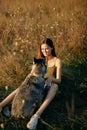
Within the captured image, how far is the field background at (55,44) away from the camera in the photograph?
15.5 ft

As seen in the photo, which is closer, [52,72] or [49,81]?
[49,81]

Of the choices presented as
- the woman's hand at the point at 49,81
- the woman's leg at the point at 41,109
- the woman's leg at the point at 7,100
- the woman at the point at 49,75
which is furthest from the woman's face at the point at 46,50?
the woman's leg at the point at 7,100

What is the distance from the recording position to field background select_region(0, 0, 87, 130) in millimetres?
4738

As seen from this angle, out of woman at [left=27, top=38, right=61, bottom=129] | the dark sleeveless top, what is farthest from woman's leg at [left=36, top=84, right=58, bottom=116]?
the dark sleeveless top

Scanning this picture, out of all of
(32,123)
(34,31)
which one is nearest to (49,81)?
(32,123)

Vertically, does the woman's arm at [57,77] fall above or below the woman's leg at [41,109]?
above

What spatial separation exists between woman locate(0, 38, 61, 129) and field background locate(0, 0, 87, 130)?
0.54 ft

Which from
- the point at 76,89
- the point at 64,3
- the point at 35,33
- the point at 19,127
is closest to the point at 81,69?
the point at 76,89

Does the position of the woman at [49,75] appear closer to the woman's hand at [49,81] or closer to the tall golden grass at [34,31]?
the woman's hand at [49,81]

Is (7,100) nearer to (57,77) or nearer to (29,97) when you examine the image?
(29,97)

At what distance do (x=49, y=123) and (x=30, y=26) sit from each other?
336 cm

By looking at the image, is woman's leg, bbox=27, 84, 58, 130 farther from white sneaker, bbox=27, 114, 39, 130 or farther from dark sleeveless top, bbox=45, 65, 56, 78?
dark sleeveless top, bbox=45, 65, 56, 78

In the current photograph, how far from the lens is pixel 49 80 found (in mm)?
4844

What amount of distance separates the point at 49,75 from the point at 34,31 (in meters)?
2.09
